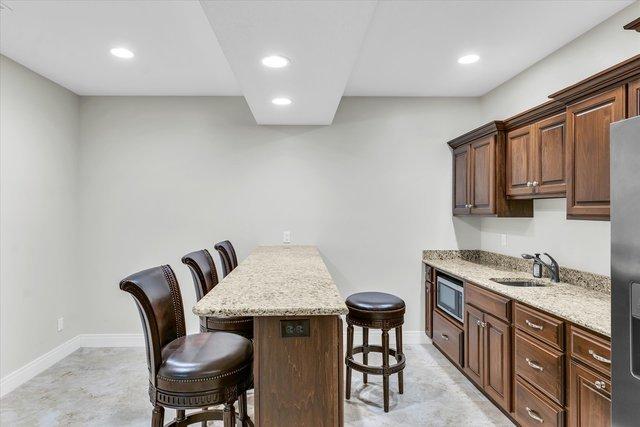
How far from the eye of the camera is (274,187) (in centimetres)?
396

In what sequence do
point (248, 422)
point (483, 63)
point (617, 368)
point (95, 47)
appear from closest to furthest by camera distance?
point (617, 368) < point (248, 422) < point (95, 47) < point (483, 63)

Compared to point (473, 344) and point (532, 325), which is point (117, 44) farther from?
point (473, 344)

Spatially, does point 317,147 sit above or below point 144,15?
below

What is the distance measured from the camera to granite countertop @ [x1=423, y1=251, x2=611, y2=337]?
1.82 m

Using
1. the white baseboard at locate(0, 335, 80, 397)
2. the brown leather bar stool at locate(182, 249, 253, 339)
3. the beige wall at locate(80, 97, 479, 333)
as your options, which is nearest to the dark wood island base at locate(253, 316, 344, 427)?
the brown leather bar stool at locate(182, 249, 253, 339)

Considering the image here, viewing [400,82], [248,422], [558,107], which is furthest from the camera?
[400,82]

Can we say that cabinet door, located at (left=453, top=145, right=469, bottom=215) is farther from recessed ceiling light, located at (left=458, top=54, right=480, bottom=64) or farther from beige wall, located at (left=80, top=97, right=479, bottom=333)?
recessed ceiling light, located at (left=458, top=54, right=480, bottom=64)

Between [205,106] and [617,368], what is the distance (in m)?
3.89

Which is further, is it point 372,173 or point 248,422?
point 372,173

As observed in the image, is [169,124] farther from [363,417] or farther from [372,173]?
[363,417]

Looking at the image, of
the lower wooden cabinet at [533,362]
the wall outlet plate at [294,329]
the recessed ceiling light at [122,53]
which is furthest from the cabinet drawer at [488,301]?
the recessed ceiling light at [122,53]

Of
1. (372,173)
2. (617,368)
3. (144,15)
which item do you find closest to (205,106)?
(144,15)

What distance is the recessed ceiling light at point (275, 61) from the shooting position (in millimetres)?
2272

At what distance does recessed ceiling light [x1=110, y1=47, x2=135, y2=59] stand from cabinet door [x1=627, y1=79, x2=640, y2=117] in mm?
3247
